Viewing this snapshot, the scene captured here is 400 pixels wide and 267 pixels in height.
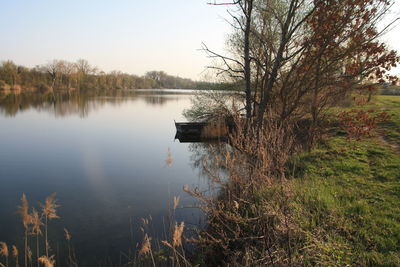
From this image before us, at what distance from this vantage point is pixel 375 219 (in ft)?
15.9

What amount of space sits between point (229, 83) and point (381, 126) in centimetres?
910

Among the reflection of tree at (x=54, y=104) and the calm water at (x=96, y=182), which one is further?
the reflection of tree at (x=54, y=104)

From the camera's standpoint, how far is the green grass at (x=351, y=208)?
3.85 m

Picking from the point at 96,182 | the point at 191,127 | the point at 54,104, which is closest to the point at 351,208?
the point at 96,182

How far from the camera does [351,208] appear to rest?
532 cm

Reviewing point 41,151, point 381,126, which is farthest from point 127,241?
point 381,126

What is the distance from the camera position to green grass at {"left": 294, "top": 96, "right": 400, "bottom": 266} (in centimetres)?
385

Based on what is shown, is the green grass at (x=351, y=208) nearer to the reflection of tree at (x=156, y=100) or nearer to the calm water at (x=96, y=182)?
the calm water at (x=96, y=182)

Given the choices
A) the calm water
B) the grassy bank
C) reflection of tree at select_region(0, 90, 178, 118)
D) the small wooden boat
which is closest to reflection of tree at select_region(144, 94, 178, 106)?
reflection of tree at select_region(0, 90, 178, 118)

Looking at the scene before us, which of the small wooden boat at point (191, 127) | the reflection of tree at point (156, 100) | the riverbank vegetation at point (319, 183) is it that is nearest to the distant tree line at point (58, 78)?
the reflection of tree at point (156, 100)

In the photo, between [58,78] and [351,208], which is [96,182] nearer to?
[351,208]

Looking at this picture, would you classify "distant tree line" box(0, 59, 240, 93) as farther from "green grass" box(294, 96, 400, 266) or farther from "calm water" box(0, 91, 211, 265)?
"green grass" box(294, 96, 400, 266)

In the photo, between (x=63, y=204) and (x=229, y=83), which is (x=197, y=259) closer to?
(x=63, y=204)

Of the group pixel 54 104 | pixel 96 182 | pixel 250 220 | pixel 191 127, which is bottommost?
pixel 96 182
